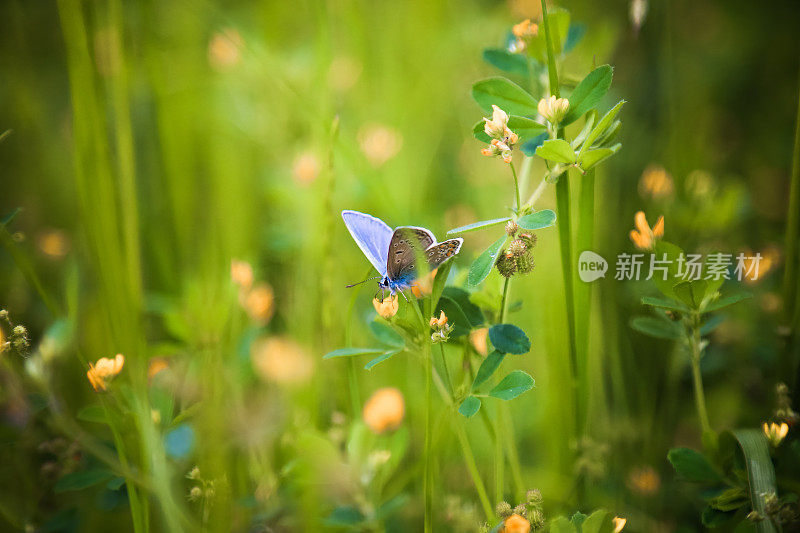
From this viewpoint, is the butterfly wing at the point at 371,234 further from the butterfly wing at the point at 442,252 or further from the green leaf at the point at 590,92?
the green leaf at the point at 590,92

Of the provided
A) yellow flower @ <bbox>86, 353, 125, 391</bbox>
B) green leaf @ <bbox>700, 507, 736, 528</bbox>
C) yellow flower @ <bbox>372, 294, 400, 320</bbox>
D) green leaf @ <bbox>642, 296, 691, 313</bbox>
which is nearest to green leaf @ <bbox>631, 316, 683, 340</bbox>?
green leaf @ <bbox>642, 296, 691, 313</bbox>

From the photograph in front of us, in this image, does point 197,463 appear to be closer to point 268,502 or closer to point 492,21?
point 268,502

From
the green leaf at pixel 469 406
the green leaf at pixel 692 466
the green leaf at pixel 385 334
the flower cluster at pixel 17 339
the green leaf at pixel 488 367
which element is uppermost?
the flower cluster at pixel 17 339

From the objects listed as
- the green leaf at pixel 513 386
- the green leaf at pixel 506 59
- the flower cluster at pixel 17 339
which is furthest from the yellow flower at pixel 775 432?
the flower cluster at pixel 17 339

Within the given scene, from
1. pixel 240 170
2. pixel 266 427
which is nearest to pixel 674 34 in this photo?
pixel 240 170

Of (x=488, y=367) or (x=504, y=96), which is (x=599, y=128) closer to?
(x=504, y=96)

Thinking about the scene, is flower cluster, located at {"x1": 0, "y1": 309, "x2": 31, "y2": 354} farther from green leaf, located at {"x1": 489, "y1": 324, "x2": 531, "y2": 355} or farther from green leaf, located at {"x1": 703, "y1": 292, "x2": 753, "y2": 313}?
green leaf, located at {"x1": 703, "y1": 292, "x2": 753, "y2": 313}
